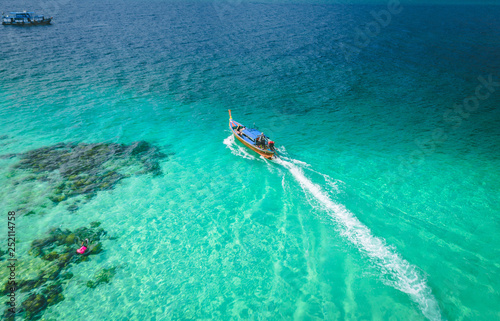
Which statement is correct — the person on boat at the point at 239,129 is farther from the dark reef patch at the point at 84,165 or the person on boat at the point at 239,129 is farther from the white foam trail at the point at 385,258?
the white foam trail at the point at 385,258

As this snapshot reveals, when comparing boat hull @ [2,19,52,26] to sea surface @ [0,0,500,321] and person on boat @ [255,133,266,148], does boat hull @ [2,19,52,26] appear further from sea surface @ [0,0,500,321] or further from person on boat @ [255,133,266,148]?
person on boat @ [255,133,266,148]

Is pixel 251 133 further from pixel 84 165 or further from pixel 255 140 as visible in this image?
pixel 84 165

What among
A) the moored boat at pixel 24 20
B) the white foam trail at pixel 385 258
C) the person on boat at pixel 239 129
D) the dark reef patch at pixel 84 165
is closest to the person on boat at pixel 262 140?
the person on boat at pixel 239 129

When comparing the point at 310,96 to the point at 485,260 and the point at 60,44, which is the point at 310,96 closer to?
the point at 485,260

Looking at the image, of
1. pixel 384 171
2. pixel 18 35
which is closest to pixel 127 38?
pixel 18 35

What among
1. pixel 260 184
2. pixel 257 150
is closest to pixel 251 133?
pixel 257 150

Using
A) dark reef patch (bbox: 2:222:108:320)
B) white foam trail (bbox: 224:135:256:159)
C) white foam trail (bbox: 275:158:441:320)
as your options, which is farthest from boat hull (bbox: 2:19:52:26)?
white foam trail (bbox: 275:158:441:320)

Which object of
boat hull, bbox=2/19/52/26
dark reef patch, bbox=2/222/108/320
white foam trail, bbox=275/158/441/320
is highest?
boat hull, bbox=2/19/52/26
